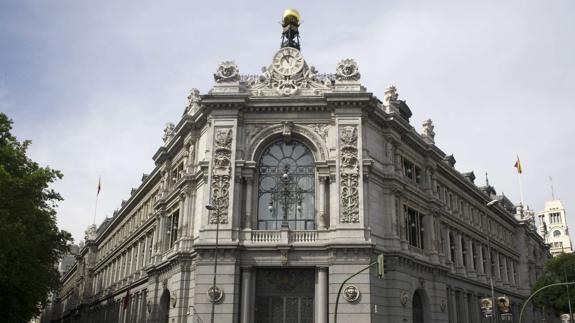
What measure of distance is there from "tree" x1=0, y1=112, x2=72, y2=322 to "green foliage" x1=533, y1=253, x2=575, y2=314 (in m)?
50.2

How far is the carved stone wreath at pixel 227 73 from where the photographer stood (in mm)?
40125

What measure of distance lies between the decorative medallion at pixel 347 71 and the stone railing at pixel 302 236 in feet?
36.9

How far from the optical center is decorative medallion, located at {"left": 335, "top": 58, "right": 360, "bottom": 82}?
39.8 m

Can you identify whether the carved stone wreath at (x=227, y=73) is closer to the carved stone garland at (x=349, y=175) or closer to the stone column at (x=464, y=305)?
the carved stone garland at (x=349, y=175)

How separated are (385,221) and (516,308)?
3680 centimetres

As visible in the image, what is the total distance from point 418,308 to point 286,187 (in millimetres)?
14931

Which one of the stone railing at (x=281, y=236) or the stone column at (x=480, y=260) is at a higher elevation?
the stone column at (x=480, y=260)

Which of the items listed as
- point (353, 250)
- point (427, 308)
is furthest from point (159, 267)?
point (427, 308)

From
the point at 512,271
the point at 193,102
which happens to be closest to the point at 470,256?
the point at 512,271

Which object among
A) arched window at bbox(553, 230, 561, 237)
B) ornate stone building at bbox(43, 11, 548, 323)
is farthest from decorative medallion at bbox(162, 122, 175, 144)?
arched window at bbox(553, 230, 561, 237)

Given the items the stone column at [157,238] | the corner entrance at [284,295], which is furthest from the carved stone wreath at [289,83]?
the stone column at [157,238]

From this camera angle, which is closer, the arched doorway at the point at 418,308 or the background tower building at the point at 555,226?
the arched doorway at the point at 418,308

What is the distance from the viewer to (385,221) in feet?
132

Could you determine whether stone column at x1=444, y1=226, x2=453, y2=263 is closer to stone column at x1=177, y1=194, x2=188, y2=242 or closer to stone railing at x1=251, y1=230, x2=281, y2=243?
stone railing at x1=251, y1=230, x2=281, y2=243
